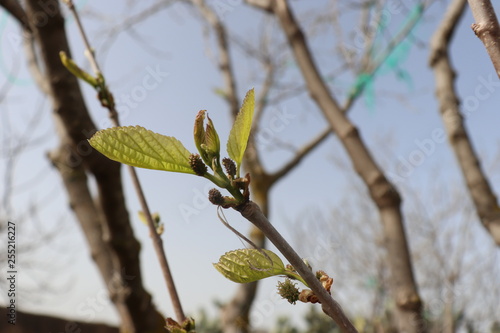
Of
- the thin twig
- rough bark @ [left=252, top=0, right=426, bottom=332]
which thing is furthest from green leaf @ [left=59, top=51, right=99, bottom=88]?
rough bark @ [left=252, top=0, right=426, bottom=332]

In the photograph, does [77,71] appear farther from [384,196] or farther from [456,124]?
[456,124]

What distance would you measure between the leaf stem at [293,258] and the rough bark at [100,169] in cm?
85

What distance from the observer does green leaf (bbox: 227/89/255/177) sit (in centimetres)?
25

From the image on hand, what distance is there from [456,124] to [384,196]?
0.44 m

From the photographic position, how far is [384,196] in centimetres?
146

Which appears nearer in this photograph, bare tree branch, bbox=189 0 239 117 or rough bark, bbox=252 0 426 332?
rough bark, bbox=252 0 426 332

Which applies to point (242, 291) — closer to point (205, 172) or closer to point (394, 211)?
point (394, 211)

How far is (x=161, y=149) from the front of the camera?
24 cm

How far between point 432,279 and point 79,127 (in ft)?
18.5

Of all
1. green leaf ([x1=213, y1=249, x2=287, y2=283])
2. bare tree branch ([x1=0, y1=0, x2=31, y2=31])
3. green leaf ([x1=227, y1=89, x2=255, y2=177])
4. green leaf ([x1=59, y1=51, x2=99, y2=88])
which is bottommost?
green leaf ([x1=213, y1=249, x2=287, y2=283])

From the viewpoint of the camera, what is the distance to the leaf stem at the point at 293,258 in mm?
213

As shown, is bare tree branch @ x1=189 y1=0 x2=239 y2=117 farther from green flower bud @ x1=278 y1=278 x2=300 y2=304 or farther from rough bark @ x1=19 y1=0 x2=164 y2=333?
green flower bud @ x1=278 y1=278 x2=300 y2=304

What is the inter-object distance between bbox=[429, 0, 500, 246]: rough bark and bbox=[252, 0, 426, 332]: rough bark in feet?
0.83

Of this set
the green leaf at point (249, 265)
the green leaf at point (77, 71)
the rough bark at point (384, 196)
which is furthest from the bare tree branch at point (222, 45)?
the green leaf at point (249, 265)
